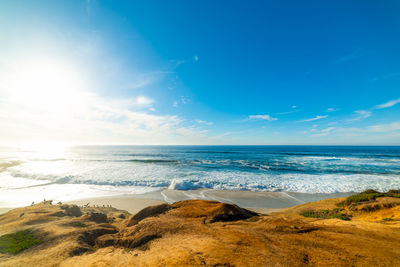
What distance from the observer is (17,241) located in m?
3.92

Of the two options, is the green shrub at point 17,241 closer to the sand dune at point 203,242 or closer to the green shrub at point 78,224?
the sand dune at point 203,242

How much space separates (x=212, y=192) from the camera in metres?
13.8

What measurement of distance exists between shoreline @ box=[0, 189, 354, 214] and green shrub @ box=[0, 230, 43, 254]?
578 cm

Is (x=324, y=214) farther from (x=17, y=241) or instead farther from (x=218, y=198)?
(x=17, y=241)

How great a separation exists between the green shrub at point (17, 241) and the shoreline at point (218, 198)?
578 cm

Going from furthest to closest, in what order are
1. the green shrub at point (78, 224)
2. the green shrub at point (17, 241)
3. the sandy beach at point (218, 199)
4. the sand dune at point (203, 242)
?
the sandy beach at point (218, 199) < the green shrub at point (78, 224) < the green shrub at point (17, 241) < the sand dune at point (203, 242)

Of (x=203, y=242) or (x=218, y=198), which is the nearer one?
(x=203, y=242)

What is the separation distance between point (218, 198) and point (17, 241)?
10654 mm

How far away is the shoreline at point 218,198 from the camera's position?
10.6m

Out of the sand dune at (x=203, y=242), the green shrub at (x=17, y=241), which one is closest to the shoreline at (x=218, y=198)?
the sand dune at (x=203, y=242)

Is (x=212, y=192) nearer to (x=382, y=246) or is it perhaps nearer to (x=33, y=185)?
(x=382, y=246)

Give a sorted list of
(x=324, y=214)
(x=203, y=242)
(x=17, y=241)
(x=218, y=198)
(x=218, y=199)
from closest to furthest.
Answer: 1. (x=203, y=242)
2. (x=17, y=241)
3. (x=324, y=214)
4. (x=218, y=199)
5. (x=218, y=198)

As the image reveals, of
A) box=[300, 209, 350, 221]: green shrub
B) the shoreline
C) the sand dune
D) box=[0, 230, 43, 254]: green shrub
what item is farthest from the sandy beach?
box=[0, 230, 43, 254]: green shrub

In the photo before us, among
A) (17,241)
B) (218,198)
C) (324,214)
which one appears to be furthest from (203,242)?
(218,198)
